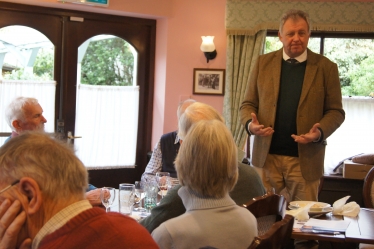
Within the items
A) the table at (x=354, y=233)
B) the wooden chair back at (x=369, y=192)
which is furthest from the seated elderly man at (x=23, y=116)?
the wooden chair back at (x=369, y=192)

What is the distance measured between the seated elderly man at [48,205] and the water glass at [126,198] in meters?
1.20

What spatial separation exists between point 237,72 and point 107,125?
4.64ft

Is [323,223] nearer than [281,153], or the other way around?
[323,223]

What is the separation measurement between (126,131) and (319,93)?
2632 millimetres

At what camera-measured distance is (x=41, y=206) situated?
49.0 inches

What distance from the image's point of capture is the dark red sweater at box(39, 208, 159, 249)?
48.4 inches

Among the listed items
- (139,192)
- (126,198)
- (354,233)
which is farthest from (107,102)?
(354,233)

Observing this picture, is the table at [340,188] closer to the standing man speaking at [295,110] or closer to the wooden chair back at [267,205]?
the standing man speaking at [295,110]

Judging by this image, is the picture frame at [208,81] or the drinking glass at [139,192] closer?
the drinking glass at [139,192]

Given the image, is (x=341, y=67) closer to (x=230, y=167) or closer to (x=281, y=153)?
(x=281, y=153)

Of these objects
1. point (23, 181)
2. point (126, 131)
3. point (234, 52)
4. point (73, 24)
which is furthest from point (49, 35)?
point (23, 181)

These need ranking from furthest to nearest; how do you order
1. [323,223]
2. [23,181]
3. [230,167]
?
[323,223], [230,167], [23,181]

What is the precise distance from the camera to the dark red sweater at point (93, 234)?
123 centimetres

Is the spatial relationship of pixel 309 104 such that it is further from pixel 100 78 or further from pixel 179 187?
pixel 100 78
